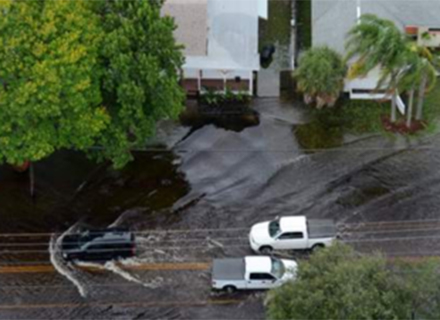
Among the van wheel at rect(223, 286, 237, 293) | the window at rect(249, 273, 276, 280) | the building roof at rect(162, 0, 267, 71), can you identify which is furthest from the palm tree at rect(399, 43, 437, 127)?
the van wheel at rect(223, 286, 237, 293)

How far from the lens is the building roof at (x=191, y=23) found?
48.0 m

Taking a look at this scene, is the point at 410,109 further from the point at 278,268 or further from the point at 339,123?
the point at 278,268

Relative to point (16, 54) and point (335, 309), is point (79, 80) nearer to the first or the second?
point (16, 54)

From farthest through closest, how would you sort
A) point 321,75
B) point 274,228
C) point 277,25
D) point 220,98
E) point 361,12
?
point 277,25, point 361,12, point 220,98, point 321,75, point 274,228

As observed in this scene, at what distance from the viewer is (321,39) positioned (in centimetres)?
4878

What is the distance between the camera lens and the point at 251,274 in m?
34.3

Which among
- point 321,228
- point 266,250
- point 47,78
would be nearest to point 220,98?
point 266,250

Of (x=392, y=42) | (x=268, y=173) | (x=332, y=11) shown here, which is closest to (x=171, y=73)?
(x=268, y=173)

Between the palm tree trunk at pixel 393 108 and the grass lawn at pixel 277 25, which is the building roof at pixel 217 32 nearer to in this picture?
the grass lawn at pixel 277 25

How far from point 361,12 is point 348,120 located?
8362mm

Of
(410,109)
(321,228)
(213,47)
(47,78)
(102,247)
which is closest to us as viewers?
(47,78)

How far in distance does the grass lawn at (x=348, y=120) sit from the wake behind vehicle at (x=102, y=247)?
42.0 ft

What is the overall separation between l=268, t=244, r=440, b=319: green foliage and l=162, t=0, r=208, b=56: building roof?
878 inches

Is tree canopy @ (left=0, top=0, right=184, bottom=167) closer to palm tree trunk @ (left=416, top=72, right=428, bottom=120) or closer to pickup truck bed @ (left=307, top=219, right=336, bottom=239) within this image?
pickup truck bed @ (left=307, top=219, right=336, bottom=239)
